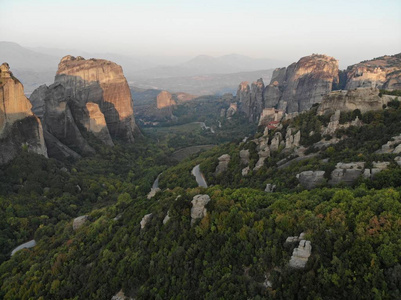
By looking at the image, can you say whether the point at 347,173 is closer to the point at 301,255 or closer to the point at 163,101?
the point at 301,255

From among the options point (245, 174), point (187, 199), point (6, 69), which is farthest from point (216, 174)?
point (6, 69)

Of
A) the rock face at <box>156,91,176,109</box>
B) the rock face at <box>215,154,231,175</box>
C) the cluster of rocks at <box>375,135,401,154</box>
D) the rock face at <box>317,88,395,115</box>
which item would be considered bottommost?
the rock face at <box>156,91,176,109</box>

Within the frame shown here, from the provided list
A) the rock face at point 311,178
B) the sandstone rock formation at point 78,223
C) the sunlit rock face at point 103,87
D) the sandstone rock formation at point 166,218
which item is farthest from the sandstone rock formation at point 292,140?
the sunlit rock face at point 103,87

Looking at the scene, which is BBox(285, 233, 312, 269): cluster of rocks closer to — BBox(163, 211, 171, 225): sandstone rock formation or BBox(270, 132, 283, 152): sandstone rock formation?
BBox(163, 211, 171, 225): sandstone rock formation

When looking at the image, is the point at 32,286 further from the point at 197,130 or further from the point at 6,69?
the point at 197,130

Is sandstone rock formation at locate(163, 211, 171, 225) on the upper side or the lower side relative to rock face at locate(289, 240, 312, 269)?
lower

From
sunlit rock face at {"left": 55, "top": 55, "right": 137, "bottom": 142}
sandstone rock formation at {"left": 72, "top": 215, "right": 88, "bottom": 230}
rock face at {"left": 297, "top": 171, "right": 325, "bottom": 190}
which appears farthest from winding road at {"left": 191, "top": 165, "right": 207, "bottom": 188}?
sunlit rock face at {"left": 55, "top": 55, "right": 137, "bottom": 142}
